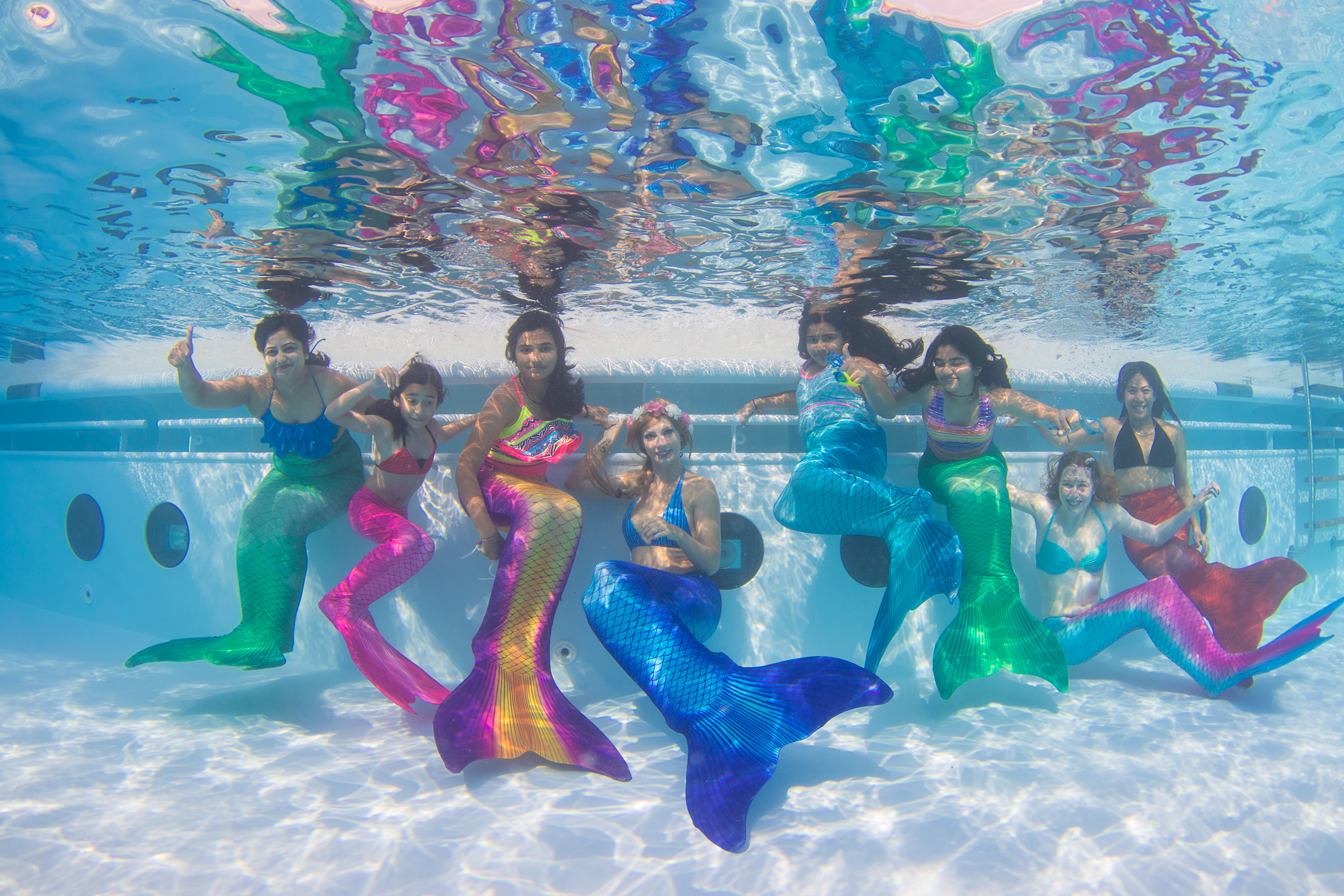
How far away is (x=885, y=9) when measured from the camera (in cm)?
323

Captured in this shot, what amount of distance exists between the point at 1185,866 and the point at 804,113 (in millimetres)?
4561

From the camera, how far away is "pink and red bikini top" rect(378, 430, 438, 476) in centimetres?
381

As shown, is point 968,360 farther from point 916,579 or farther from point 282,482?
point 282,482

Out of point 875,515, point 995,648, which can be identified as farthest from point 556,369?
point 995,648

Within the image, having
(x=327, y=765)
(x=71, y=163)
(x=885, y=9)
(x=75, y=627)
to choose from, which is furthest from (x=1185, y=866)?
(x=75, y=627)

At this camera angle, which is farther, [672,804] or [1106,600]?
[1106,600]

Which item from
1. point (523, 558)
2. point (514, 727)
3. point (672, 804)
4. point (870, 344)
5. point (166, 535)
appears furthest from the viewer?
point (166, 535)

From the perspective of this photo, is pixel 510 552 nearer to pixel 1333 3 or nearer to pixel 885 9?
pixel 885 9

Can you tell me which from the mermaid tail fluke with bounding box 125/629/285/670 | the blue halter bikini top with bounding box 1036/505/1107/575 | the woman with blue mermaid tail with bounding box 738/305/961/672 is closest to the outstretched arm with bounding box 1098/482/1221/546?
the blue halter bikini top with bounding box 1036/505/1107/575

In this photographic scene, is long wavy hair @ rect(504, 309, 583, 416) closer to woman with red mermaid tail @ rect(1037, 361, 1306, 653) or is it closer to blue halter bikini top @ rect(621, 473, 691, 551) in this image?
blue halter bikini top @ rect(621, 473, 691, 551)

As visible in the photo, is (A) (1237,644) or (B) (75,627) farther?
(B) (75,627)

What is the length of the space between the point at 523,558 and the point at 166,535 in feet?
13.8

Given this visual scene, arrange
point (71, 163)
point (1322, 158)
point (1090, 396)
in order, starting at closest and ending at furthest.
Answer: point (71, 163) < point (1322, 158) < point (1090, 396)

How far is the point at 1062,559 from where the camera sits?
4.33 meters
